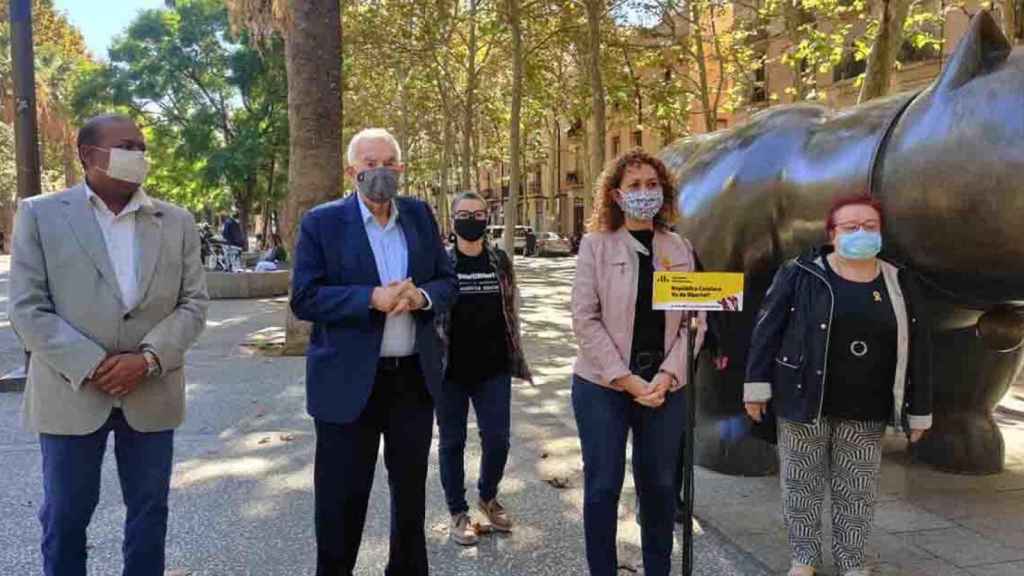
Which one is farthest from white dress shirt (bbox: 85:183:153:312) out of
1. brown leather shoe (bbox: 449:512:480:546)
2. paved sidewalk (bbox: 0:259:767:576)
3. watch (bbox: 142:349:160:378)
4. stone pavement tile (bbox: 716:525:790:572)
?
stone pavement tile (bbox: 716:525:790:572)

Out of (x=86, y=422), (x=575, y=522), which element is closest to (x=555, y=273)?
(x=575, y=522)

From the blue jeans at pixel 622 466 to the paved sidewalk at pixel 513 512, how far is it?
0.52 metres

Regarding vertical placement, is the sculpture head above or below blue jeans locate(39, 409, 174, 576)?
above

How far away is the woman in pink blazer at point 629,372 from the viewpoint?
3.08 meters

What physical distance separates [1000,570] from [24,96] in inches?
327

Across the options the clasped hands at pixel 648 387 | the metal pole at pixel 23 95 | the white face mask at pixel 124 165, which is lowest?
the clasped hands at pixel 648 387

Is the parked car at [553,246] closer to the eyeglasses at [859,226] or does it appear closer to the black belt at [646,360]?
the eyeglasses at [859,226]

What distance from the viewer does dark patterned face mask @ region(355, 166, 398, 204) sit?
9.48 feet

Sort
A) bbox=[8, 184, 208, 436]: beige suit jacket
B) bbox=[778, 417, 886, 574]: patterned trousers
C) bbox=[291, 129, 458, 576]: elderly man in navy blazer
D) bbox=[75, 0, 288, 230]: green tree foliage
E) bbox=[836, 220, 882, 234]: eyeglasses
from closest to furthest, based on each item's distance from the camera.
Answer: bbox=[8, 184, 208, 436]: beige suit jacket, bbox=[291, 129, 458, 576]: elderly man in navy blazer, bbox=[836, 220, 882, 234]: eyeglasses, bbox=[778, 417, 886, 574]: patterned trousers, bbox=[75, 0, 288, 230]: green tree foliage

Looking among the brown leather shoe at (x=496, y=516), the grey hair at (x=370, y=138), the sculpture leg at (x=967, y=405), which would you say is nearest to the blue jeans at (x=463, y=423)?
the brown leather shoe at (x=496, y=516)

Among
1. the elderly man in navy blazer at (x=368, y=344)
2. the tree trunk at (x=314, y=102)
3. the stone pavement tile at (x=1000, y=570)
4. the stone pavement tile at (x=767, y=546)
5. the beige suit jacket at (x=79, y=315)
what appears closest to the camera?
the beige suit jacket at (x=79, y=315)

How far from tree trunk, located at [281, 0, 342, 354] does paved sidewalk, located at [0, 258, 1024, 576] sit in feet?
10.8

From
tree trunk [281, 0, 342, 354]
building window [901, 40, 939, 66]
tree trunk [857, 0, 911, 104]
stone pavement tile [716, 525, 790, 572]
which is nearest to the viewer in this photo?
stone pavement tile [716, 525, 790, 572]

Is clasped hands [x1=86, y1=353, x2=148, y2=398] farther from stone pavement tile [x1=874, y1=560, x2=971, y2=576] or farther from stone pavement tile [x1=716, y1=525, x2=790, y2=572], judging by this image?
stone pavement tile [x1=874, y1=560, x2=971, y2=576]
